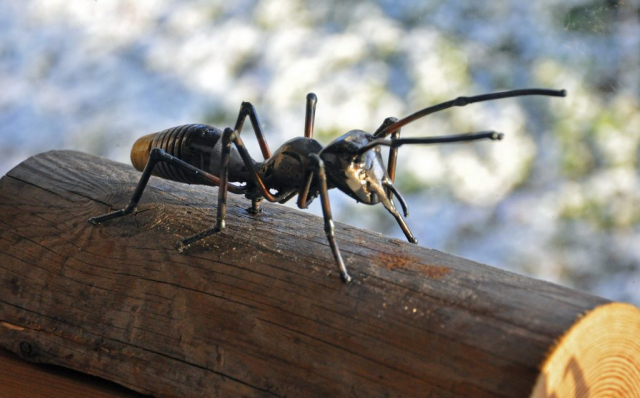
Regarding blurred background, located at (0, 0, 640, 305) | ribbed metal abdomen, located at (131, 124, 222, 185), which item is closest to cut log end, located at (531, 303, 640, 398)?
ribbed metal abdomen, located at (131, 124, 222, 185)

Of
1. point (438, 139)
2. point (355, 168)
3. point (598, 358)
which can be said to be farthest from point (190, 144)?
point (598, 358)

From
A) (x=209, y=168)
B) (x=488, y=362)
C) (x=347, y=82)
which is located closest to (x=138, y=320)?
(x=209, y=168)

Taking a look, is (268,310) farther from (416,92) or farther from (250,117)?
(416,92)

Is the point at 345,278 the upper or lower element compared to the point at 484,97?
lower

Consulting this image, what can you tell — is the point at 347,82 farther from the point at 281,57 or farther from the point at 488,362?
the point at 488,362

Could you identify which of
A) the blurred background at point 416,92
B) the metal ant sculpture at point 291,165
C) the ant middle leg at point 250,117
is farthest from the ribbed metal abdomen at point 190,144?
the blurred background at point 416,92

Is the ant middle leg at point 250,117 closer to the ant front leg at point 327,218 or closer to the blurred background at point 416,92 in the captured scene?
the ant front leg at point 327,218
